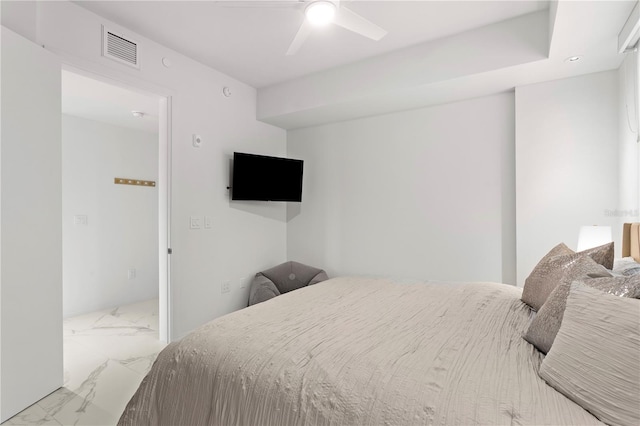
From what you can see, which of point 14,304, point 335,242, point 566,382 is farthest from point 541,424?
point 335,242

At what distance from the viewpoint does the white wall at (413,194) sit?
3.01 meters

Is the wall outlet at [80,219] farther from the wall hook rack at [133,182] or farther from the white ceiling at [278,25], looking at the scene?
the white ceiling at [278,25]

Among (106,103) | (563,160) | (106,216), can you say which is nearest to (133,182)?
(106,216)

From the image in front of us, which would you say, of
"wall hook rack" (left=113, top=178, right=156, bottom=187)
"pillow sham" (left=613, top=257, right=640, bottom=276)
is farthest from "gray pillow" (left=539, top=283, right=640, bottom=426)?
"wall hook rack" (left=113, top=178, right=156, bottom=187)

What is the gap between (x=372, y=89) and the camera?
300cm

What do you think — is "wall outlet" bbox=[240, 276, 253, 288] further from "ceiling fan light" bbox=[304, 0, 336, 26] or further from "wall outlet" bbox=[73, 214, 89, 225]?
"ceiling fan light" bbox=[304, 0, 336, 26]

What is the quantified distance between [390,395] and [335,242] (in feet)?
9.58

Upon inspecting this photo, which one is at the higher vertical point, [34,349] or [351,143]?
[351,143]

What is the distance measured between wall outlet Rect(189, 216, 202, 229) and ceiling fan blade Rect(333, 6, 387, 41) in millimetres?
2117

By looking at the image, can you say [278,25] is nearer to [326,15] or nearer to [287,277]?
[326,15]

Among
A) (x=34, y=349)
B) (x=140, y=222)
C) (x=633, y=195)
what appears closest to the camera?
(x=34, y=349)

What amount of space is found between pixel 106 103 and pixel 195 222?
5.77ft

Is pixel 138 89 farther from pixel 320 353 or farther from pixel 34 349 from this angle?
pixel 320 353

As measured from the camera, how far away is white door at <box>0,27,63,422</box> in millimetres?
1823
